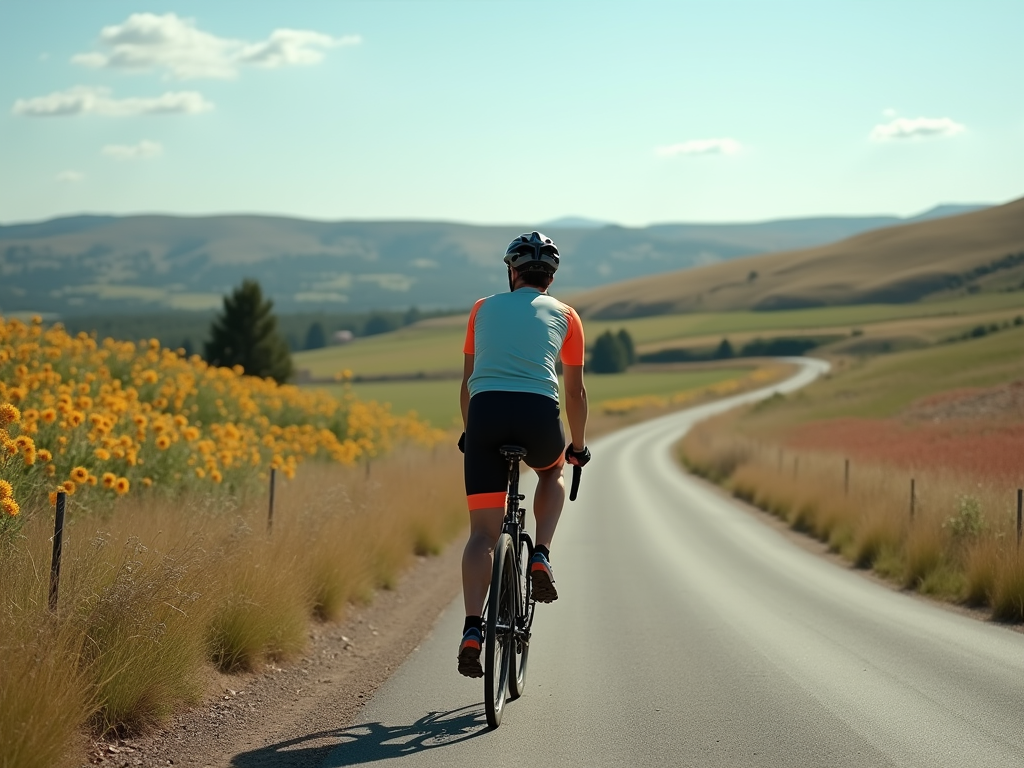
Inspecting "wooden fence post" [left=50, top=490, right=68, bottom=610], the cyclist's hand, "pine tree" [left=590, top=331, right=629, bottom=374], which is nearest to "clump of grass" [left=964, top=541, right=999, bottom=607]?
the cyclist's hand

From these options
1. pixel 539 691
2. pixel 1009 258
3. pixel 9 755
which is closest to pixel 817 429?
pixel 539 691

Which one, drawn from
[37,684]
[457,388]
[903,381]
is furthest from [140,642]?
[457,388]

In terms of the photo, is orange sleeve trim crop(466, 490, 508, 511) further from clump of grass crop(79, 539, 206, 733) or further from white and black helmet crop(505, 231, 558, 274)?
clump of grass crop(79, 539, 206, 733)

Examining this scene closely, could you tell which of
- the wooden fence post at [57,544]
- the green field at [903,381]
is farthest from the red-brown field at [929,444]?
the wooden fence post at [57,544]

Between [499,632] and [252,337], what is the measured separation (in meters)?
60.1

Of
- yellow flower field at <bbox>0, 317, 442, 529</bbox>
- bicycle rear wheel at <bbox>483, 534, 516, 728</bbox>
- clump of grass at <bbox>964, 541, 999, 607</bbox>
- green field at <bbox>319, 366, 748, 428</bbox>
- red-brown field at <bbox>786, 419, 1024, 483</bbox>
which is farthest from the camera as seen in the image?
green field at <bbox>319, 366, 748, 428</bbox>

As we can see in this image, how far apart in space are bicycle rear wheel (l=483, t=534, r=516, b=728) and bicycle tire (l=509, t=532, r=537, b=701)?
0.09 meters

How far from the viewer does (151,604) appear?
21.7 feet

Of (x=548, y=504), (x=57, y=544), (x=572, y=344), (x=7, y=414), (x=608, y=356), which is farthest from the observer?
(x=608, y=356)

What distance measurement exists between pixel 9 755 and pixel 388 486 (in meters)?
12.6

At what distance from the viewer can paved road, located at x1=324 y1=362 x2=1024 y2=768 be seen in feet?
20.0

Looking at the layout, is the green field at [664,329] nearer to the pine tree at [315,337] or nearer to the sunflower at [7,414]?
the pine tree at [315,337]

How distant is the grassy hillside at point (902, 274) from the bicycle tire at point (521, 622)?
440 ft

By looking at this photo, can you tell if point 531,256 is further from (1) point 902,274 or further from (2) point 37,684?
(1) point 902,274
